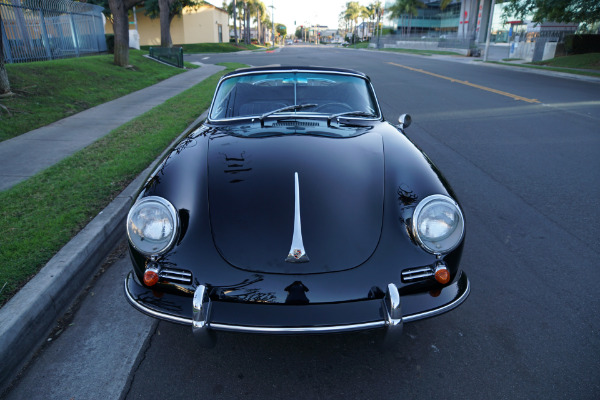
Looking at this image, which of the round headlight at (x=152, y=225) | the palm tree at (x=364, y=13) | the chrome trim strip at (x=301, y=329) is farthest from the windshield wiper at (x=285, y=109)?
the palm tree at (x=364, y=13)

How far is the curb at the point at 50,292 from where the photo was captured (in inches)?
85.1

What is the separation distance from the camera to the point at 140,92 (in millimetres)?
11820

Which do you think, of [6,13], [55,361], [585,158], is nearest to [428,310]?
[55,361]

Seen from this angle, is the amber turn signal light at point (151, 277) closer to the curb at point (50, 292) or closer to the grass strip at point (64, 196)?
the curb at point (50, 292)

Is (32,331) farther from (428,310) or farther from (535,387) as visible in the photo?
(535,387)

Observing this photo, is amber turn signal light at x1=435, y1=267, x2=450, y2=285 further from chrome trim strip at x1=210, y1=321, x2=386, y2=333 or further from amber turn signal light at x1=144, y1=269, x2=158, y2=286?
amber turn signal light at x1=144, y1=269, x2=158, y2=286

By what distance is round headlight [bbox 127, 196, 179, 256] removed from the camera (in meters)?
2.07

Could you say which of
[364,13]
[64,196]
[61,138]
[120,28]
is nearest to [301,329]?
[64,196]

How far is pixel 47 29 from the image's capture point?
47.5 ft

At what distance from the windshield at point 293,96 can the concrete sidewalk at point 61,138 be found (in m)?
2.72

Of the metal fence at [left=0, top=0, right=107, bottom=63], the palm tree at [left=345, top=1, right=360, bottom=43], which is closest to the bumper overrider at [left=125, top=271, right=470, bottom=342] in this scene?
the metal fence at [left=0, top=0, right=107, bottom=63]

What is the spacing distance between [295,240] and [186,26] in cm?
5282

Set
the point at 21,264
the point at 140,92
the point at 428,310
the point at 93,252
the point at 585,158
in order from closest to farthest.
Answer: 1. the point at 428,310
2. the point at 21,264
3. the point at 93,252
4. the point at 585,158
5. the point at 140,92

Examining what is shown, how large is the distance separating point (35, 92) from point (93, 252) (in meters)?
7.75
